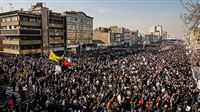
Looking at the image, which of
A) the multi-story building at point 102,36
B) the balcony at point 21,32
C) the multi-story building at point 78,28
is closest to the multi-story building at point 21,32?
the balcony at point 21,32

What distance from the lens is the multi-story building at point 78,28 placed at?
65494 mm

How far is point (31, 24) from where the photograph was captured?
5019 cm

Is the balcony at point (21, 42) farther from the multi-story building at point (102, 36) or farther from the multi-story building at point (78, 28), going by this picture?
the multi-story building at point (102, 36)

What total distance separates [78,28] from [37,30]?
2055 cm

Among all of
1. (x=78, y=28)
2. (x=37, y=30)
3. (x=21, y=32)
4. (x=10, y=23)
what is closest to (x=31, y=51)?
(x=21, y=32)

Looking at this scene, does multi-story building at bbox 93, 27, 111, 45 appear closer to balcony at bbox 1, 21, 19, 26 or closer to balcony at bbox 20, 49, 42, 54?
balcony at bbox 20, 49, 42, 54

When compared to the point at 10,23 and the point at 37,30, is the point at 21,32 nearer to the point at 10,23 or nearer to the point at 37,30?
the point at 10,23

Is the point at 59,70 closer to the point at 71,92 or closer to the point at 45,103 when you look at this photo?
the point at 71,92

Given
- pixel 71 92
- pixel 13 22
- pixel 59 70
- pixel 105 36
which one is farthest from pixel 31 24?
pixel 105 36

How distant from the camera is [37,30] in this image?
51.8 m

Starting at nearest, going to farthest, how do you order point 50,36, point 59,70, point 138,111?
point 138,111 → point 59,70 → point 50,36

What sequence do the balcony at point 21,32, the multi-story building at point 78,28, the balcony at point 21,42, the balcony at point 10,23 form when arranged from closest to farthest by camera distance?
1. the balcony at point 21,42
2. the balcony at point 21,32
3. the balcony at point 10,23
4. the multi-story building at point 78,28

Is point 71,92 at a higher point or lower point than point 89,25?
lower

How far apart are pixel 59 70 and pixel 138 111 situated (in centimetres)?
1256
